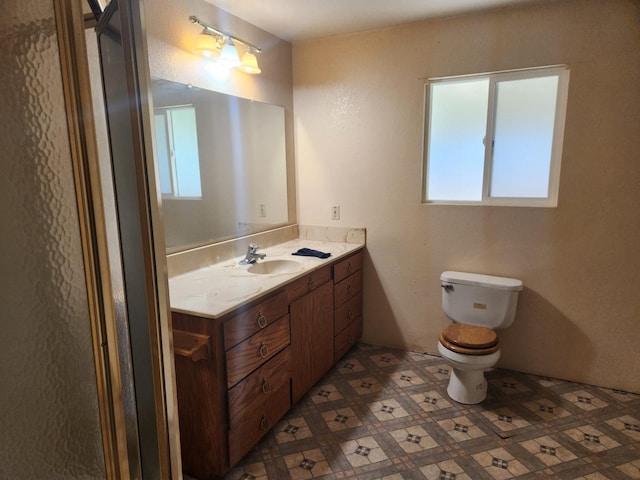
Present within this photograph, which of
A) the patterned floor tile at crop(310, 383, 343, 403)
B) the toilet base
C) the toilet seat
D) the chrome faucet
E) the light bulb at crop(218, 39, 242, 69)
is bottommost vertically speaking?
the patterned floor tile at crop(310, 383, 343, 403)

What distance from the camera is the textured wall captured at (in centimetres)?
65

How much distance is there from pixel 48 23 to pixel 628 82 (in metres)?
2.55

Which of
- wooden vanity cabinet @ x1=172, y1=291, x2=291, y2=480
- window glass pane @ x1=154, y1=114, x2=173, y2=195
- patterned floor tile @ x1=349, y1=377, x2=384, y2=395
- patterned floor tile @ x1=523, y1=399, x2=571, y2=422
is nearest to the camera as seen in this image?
wooden vanity cabinet @ x1=172, y1=291, x2=291, y2=480

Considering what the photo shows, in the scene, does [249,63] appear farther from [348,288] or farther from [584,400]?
[584,400]

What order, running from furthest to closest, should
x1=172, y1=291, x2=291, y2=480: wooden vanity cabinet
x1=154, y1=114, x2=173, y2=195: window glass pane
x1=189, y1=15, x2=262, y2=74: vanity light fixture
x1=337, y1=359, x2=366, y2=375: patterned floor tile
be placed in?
x1=337, y1=359, x2=366, y2=375: patterned floor tile, x1=189, y1=15, x2=262, y2=74: vanity light fixture, x1=154, y1=114, x2=173, y2=195: window glass pane, x1=172, y1=291, x2=291, y2=480: wooden vanity cabinet

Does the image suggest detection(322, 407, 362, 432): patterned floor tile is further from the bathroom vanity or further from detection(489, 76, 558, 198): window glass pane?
detection(489, 76, 558, 198): window glass pane

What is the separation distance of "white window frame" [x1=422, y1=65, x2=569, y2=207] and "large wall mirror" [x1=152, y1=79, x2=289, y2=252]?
3.32 ft

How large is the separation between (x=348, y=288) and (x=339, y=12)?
1.71 m

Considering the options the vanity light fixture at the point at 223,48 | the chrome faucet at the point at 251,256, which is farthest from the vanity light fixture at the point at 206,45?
→ the chrome faucet at the point at 251,256

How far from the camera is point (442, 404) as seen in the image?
2.20 meters

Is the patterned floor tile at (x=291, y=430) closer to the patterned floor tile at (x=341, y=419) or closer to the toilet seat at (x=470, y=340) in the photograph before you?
the patterned floor tile at (x=341, y=419)

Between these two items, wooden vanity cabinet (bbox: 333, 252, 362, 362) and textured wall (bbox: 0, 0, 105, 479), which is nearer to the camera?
textured wall (bbox: 0, 0, 105, 479)

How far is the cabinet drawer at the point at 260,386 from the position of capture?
162 cm

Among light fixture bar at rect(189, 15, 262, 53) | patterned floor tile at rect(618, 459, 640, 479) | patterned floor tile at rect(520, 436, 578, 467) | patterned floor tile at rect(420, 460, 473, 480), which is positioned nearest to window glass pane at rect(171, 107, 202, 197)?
light fixture bar at rect(189, 15, 262, 53)
